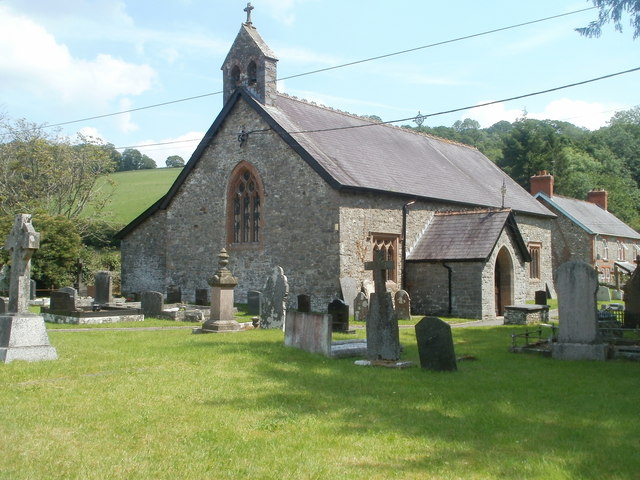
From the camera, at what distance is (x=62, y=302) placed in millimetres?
18672

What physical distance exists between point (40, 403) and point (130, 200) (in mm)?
54999

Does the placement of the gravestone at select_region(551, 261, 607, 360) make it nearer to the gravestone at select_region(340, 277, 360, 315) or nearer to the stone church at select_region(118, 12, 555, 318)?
the stone church at select_region(118, 12, 555, 318)

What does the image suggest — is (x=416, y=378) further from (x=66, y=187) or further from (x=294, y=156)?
(x=66, y=187)

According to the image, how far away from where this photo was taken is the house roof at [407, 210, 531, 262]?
852 inches

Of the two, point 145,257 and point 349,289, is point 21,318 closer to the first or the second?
point 349,289

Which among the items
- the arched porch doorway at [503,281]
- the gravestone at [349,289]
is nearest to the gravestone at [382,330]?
the gravestone at [349,289]

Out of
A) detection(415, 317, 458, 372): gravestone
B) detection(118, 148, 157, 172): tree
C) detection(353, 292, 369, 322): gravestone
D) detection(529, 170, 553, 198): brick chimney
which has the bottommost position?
detection(415, 317, 458, 372): gravestone

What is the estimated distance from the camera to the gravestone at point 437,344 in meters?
10.2

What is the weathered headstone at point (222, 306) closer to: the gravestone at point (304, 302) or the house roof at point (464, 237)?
the gravestone at point (304, 302)

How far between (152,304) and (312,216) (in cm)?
608

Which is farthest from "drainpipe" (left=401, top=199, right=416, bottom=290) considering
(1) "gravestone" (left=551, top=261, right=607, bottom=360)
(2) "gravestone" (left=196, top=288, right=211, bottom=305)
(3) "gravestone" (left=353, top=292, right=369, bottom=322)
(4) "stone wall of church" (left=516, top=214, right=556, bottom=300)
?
(1) "gravestone" (left=551, top=261, right=607, bottom=360)

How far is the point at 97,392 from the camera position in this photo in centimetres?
835

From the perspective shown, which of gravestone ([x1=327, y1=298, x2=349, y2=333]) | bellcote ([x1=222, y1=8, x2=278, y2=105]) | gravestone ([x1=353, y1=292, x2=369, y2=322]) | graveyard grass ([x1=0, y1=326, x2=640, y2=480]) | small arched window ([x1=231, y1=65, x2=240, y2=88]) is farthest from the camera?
small arched window ([x1=231, y1=65, x2=240, y2=88])

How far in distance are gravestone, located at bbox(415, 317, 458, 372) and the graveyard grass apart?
41 centimetres
